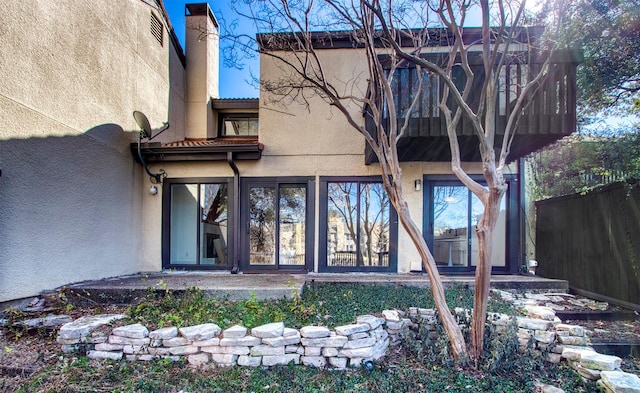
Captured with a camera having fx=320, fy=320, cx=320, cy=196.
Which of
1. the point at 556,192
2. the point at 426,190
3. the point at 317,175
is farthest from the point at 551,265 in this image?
the point at 317,175

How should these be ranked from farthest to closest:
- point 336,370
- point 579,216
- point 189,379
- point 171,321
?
point 579,216 → point 171,321 → point 336,370 → point 189,379

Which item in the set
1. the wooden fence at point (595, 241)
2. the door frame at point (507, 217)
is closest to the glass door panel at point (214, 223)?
the door frame at point (507, 217)

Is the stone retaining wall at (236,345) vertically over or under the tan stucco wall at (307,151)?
under

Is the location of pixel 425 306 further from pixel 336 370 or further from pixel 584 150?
pixel 584 150

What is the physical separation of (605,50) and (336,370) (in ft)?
20.6

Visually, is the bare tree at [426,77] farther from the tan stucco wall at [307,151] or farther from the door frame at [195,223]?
the door frame at [195,223]

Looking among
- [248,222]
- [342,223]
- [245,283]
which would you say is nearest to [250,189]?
[248,222]

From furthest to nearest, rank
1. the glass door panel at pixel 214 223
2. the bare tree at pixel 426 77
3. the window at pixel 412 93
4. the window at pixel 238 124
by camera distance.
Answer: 1. the window at pixel 238 124
2. the glass door panel at pixel 214 223
3. the window at pixel 412 93
4. the bare tree at pixel 426 77

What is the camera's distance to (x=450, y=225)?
6852mm

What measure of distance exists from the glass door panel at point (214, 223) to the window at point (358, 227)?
2.20m

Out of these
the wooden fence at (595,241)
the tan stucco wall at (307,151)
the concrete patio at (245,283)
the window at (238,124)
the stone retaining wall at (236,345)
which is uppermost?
the window at (238,124)

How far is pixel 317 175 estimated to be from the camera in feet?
22.9

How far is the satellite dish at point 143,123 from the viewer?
6770mm

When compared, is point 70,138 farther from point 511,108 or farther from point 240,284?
point 511,108
